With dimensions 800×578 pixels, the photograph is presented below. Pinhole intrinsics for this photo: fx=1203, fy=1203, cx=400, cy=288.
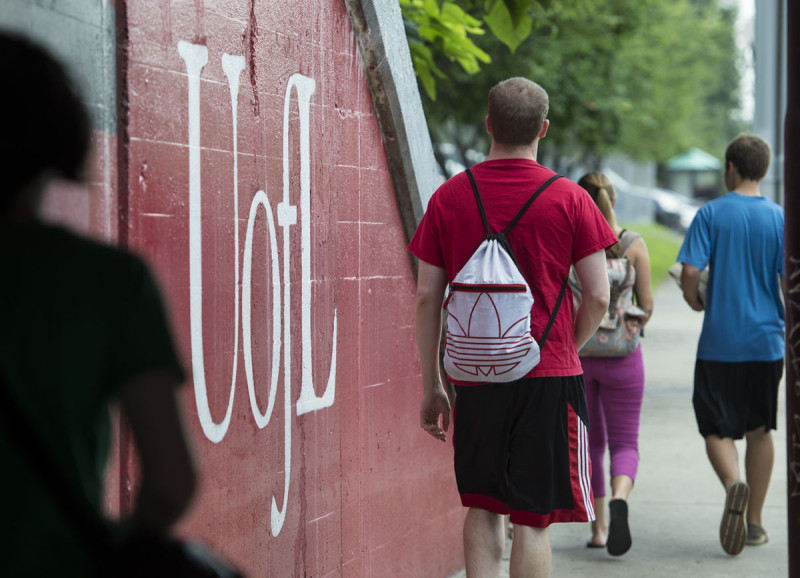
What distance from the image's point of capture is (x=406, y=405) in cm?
493

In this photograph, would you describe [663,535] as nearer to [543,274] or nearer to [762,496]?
[762,496]

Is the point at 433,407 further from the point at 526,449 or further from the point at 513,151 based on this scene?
the point at 513,151

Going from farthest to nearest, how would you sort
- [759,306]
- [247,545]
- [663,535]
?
[663,535]
[759,306]
[247,545]

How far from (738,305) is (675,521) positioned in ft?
4.76

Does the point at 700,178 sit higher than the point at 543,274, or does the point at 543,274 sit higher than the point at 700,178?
the point at 700,178

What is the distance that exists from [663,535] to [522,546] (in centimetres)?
266

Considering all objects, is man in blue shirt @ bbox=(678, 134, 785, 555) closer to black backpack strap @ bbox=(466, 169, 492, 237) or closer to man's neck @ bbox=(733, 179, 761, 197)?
man's neck @ bbox=(733, 179, 761, 197)

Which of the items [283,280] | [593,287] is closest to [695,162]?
[593,287]

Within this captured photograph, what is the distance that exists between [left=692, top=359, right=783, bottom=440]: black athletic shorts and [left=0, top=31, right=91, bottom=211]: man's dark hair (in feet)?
15.4

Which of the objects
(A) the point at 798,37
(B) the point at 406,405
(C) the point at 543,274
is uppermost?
(A) the point at 798,37

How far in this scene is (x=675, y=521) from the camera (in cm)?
669

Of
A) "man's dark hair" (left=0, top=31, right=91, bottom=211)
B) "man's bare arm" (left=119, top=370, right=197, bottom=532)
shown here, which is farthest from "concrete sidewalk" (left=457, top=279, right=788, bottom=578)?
"man's dark hair" (left=0, top=31, right=91, bottom=211)

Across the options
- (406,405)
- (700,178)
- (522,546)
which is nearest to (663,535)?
(406,405)

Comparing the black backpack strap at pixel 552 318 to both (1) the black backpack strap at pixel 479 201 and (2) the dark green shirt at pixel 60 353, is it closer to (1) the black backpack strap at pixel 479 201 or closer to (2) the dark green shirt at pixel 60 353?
(1) the black backpack strap at pixel 479 201
